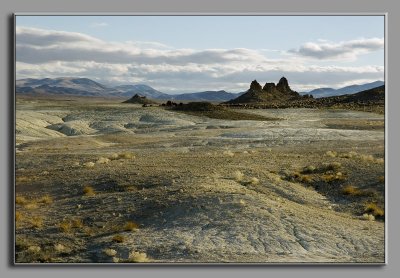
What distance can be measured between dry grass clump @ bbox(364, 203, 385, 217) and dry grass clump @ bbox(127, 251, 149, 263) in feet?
18.7

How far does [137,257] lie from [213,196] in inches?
109

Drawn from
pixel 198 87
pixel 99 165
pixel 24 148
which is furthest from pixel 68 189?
pixel 198 87

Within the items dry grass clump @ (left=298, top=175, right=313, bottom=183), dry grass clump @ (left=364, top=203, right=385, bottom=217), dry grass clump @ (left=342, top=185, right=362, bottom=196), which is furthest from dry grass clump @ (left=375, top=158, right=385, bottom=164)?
dry grass clump @ (left=298, top=175, right=313, bottom=183)

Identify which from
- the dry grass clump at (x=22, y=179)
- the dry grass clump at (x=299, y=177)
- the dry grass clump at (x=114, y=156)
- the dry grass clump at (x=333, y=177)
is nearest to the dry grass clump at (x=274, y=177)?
the dry grass clump at (x=299, y=177)

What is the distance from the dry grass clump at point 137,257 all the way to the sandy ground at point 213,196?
0.02m

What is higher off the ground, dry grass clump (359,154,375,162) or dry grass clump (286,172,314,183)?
dry grass clump (359,154,375,162)

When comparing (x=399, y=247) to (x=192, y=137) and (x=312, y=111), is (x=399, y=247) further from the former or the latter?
(x=192, y=137)

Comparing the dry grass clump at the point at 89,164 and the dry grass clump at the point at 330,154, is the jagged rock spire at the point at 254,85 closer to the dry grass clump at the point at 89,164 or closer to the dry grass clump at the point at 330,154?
the dry grass clump at the point at 330,154

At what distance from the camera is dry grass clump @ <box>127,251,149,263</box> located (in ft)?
40.6

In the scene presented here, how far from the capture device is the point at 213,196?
14.2m

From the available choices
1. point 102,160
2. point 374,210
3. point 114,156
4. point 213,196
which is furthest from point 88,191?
point 374,210

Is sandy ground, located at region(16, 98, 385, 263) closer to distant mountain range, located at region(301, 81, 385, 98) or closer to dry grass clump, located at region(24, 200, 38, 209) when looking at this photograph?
dry grass clump, located at region(24, 200, 38, 209)

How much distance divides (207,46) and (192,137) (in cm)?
879

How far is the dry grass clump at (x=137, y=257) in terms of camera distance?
40.6 feet
